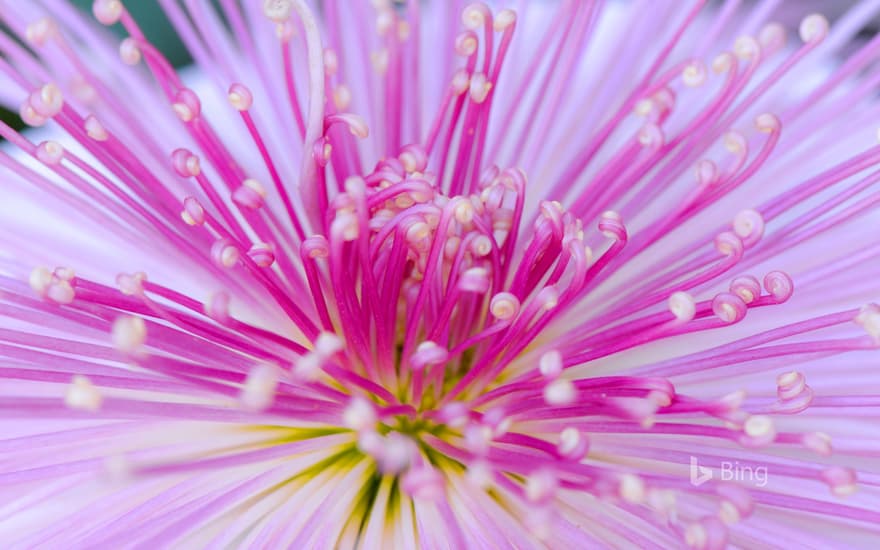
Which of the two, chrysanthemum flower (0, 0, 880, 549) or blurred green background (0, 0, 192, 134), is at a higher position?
blurred green background (0, 0, 192, 134)

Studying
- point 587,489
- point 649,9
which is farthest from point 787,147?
point 587,489

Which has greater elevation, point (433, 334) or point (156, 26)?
point (156, 26)

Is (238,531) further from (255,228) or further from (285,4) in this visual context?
(285,4)

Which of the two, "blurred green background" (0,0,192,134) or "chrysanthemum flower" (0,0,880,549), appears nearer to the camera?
"chrysanthemum flower" (0,0,880,549)

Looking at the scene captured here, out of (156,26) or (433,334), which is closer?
(433,334)
